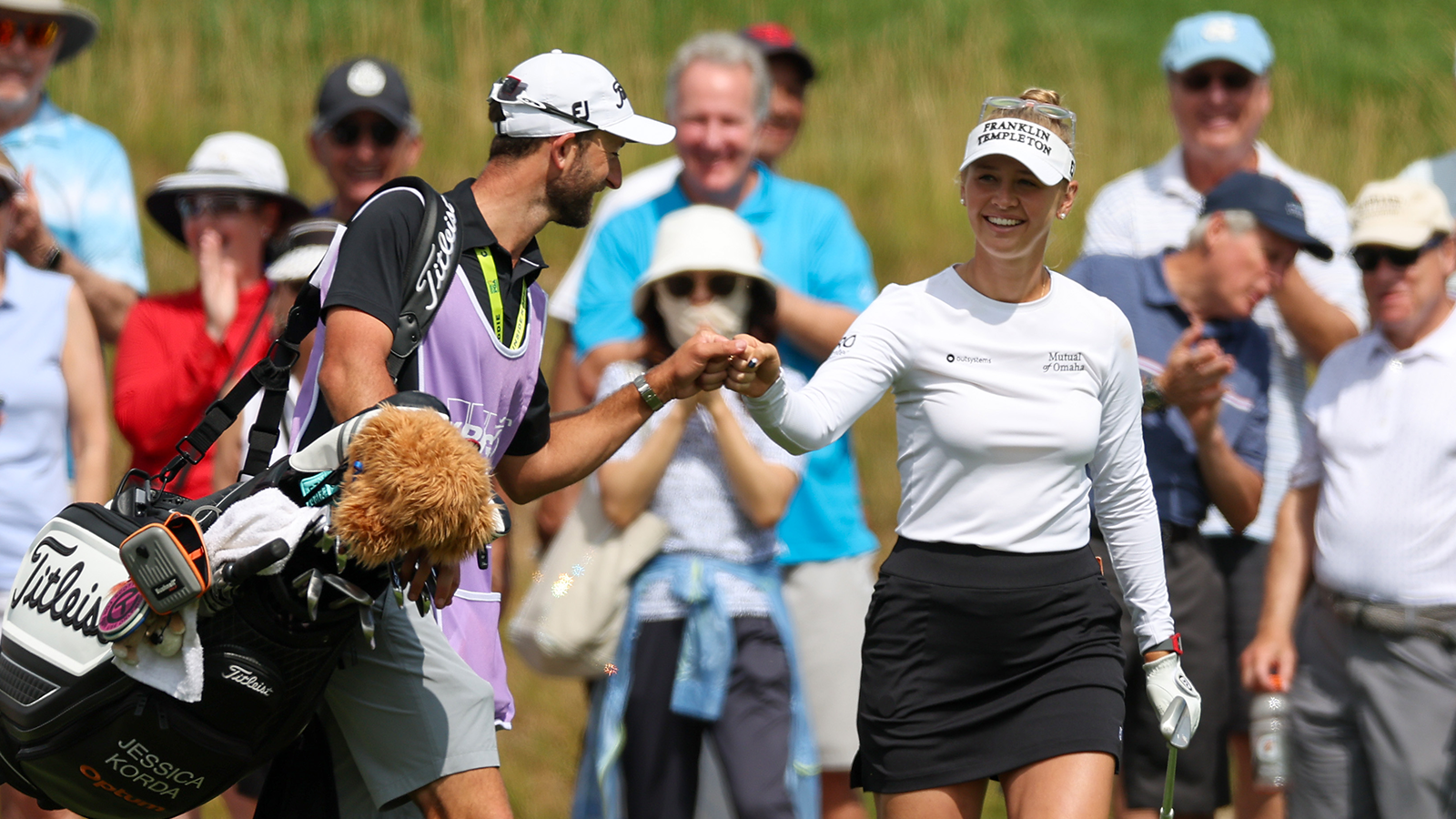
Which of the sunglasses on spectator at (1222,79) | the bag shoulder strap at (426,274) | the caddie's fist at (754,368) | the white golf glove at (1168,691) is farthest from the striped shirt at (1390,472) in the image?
the bag shoulder strap at (426,274)

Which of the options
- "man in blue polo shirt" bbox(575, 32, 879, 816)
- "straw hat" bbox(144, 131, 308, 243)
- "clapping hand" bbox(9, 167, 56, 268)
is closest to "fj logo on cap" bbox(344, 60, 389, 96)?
"straw hat" bbox(144, 131, 308, 243)

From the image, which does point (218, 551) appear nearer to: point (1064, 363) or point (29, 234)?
point (1064, 363)

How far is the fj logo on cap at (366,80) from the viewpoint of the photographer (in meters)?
6.16

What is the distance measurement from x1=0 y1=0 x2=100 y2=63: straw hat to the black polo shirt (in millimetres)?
3124

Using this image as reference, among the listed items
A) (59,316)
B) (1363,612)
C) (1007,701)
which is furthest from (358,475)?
(1363,612)

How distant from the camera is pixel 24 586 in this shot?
3.57m

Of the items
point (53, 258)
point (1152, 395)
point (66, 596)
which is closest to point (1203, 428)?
point (1152, 395)

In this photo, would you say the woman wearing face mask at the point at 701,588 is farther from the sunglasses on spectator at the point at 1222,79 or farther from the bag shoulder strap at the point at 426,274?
the sunglasses on spectator at the point at 1222,79

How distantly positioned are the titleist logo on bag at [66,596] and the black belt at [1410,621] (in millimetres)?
3803

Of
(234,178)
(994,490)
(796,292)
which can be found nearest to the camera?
(994,490)

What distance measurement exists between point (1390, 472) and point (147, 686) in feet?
12.7

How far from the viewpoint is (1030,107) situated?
13.3ft

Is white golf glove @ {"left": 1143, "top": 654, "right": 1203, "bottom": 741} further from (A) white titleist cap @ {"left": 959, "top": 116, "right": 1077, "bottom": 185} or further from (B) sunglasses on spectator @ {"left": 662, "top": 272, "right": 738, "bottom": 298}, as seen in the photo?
(B) sunglasses on spectator @ {"left": 662, "top": 272, "right": 738, "bottom": 298}

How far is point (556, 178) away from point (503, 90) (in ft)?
0.88
